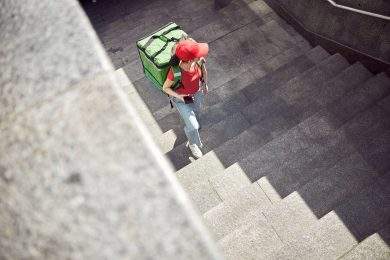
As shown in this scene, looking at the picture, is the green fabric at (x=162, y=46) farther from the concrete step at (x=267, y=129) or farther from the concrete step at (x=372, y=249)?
the concrete step at (x=372, y=249)

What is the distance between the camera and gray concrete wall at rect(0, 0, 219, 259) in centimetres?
115

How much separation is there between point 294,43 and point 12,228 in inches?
241

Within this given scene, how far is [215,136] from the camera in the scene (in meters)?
5.34

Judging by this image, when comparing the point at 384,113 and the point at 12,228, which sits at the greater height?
the point at 12,228

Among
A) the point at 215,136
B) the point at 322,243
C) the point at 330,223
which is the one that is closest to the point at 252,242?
the point at 322,243

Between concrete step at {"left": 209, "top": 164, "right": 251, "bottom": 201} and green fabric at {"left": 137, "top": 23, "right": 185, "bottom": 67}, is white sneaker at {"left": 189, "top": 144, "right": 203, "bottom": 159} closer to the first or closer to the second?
concrete step at {"left": 209, "top": 164, "right": 251, "bottom": 201}

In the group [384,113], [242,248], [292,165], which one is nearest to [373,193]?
[292,165]

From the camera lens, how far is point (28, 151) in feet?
4.31

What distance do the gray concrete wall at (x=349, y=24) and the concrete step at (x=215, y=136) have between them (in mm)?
2233

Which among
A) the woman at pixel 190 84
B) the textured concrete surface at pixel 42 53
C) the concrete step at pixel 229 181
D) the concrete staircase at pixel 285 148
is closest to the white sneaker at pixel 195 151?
the woman at pixel 190 84

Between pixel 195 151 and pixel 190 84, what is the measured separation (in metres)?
1.15

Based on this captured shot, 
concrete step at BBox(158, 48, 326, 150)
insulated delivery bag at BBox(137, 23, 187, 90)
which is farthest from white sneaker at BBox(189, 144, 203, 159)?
insulated delivery bag at BBox(137, 23, 187, 90)

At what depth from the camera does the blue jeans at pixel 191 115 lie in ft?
15.1

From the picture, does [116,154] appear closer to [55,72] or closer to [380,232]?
[55,72]
